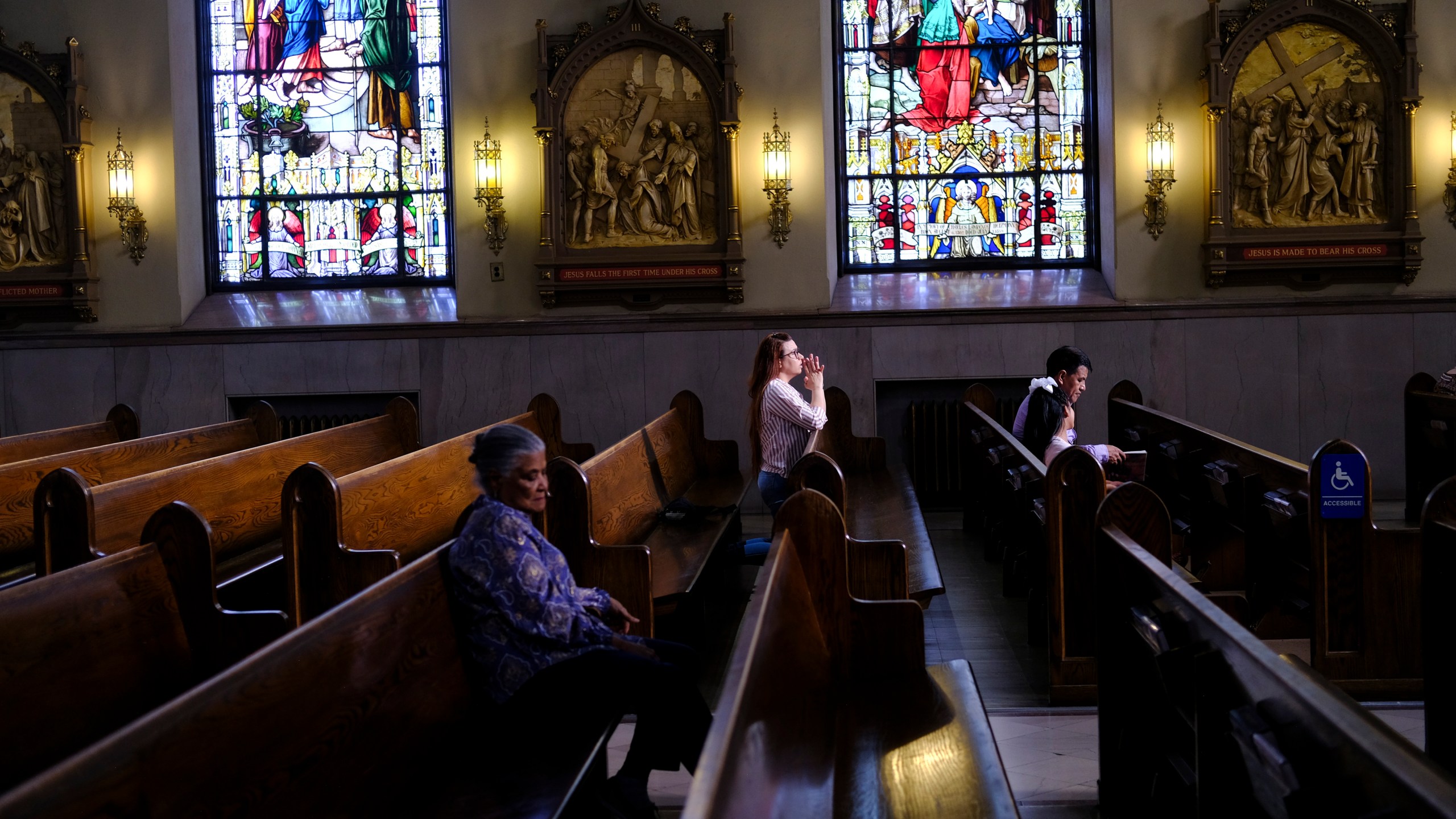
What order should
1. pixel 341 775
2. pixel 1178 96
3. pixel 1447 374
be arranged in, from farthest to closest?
pixel 1178 96
pixel 1447 374
pixel 341 775

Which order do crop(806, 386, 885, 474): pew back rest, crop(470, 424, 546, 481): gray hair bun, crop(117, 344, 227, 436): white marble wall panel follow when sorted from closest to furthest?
crop(470, 424, 546, 481): gray hair bun → crop(806, 386, 885, 474): pew back rest → crop(117, 344, 227, 436): white marble wall panel

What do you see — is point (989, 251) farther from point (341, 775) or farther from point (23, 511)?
point (341, 775)

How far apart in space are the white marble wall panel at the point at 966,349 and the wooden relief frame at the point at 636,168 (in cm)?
124

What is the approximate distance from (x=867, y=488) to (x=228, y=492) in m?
3.43

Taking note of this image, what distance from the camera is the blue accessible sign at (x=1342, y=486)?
12.9 feet

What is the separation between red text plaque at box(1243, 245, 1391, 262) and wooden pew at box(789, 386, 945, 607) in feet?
10.7

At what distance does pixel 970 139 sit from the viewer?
8.81m

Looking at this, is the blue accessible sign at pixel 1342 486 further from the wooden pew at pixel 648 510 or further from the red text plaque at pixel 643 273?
A: the red text plaque at pixel 643 273

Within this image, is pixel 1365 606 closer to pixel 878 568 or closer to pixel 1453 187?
pixel 878 568

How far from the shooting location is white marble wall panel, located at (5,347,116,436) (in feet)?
28.4

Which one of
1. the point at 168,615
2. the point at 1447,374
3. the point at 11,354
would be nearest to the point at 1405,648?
the point at 1447,374

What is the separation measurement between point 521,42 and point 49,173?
157 inches

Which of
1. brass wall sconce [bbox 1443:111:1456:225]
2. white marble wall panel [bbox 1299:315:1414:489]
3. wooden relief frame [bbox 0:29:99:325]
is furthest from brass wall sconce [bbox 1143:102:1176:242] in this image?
wooden relief frame [bbox 0:29:99:325]

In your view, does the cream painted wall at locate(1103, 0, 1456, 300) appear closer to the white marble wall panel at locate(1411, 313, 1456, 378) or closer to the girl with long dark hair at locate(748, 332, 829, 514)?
the white marble wall panel at locate(1411, 313, 1456, 378)
